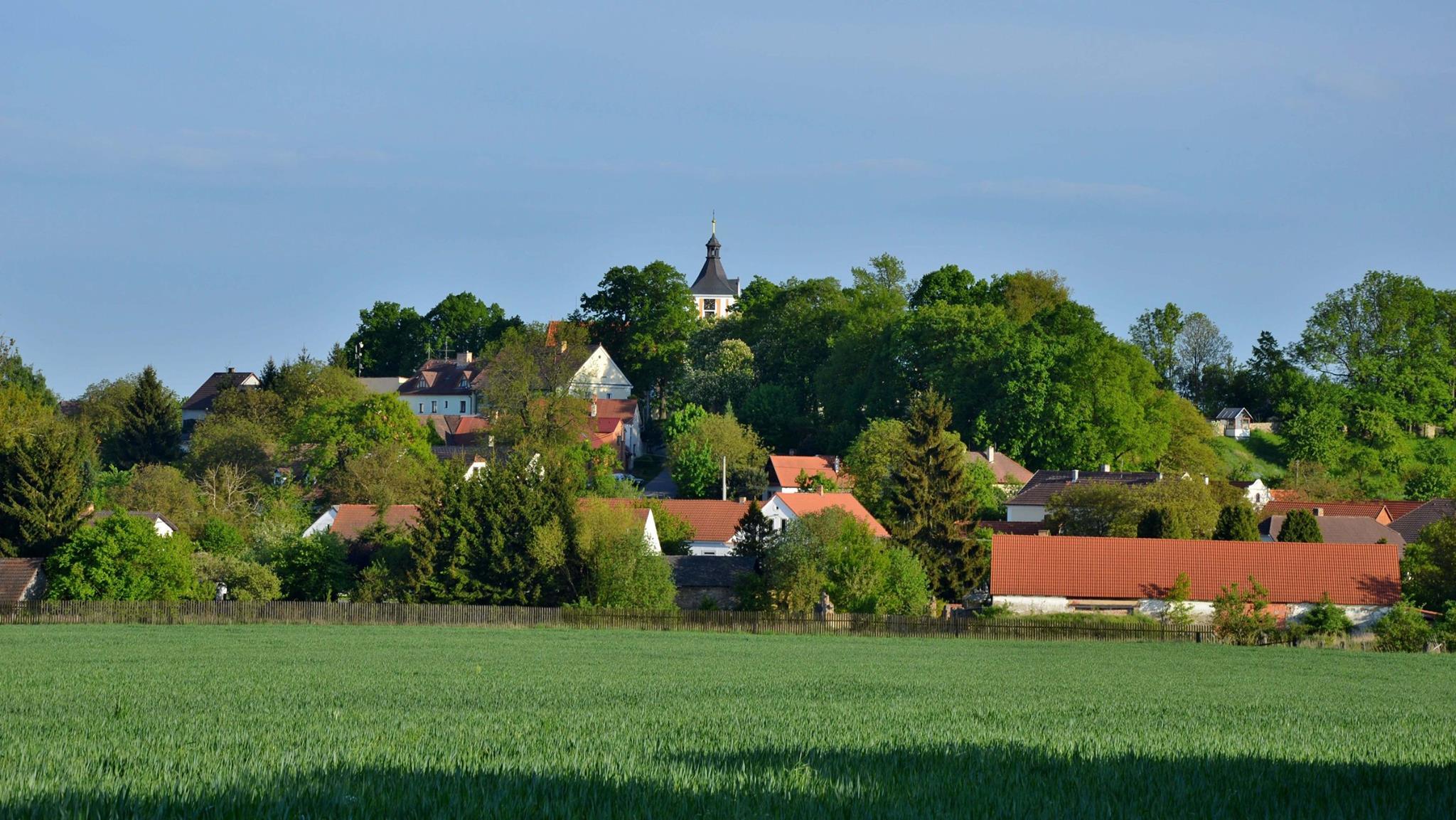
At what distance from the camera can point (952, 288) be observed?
11362 cm

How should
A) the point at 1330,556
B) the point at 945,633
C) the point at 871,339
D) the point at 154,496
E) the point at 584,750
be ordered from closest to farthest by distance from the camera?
the point at 584,750, the point at 945,633, the point at 1330,556, the point at 154,496, the point at 871,339

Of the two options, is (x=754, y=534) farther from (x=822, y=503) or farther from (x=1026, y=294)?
(x=1026, y=294)

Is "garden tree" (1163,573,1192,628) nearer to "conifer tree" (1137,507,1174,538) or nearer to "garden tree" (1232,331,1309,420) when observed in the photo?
"conifer tree" (1137,507,1174,538)

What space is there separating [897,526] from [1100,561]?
10792 millimetres

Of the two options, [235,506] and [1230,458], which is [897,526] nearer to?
[235,506]

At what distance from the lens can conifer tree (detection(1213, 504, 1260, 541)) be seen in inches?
2682

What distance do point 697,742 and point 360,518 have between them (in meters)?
62.1

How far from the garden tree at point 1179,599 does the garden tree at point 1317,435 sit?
5165 centimetres

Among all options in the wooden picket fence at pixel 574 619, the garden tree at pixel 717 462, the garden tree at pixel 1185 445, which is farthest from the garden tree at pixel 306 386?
the garden tree at pixel 1185 445

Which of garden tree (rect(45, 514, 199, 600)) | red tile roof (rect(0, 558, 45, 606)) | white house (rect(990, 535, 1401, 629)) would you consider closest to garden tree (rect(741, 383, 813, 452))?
white house (rect(990, 535, 1401, 629))

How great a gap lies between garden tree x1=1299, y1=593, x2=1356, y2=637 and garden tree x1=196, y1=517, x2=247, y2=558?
154ft

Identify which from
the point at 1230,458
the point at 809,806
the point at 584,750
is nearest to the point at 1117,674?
the point at 584,750

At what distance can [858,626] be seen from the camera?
5341 cm

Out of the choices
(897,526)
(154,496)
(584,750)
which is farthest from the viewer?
(154,496)
